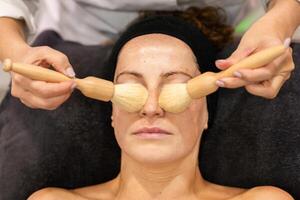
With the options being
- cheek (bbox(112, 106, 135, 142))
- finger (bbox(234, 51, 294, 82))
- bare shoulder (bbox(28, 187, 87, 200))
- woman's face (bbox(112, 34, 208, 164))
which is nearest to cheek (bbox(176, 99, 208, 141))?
woman's face (bbox(112, 34, 208, 164))

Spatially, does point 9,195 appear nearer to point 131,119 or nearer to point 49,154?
point 49,154

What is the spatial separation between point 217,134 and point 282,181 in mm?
197

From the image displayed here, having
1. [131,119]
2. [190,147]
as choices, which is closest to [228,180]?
[190,147]

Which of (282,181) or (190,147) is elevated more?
(190,147)

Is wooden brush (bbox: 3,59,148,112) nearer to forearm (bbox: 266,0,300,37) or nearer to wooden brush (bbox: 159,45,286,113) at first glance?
wooden brush (bbox: 159,45,286,113)

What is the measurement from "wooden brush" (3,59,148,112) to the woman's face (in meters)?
0.02

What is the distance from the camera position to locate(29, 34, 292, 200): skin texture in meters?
1.13

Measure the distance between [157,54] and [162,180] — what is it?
292 millimetres

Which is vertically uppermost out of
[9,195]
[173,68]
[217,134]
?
[173,68]

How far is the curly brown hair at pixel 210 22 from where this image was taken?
1.41 meters

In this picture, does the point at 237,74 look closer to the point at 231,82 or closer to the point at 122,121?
the point at 231,82

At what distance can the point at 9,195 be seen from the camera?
1.37 meters

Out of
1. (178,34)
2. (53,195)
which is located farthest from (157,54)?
(53,195)

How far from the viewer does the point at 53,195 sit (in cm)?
129
